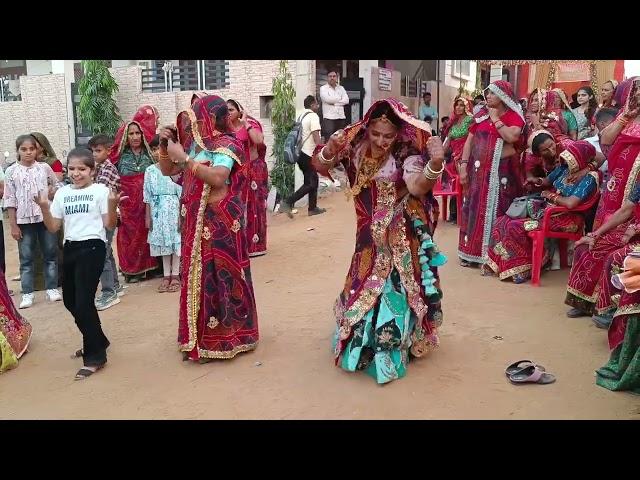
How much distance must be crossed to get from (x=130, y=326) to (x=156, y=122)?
273cm

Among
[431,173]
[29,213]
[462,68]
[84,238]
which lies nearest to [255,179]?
[29,213]

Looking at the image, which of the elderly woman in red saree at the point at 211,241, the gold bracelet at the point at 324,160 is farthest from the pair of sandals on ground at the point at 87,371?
the gold bracelet at the point at 324,160

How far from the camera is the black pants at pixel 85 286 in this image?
14.4 feet

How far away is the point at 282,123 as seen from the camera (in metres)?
11.0

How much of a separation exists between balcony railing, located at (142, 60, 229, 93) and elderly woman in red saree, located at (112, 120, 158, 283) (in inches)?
215

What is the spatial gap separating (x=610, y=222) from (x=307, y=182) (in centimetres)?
639

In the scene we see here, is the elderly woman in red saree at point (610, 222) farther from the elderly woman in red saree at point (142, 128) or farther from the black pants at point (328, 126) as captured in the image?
the black pants at point (328, 126)

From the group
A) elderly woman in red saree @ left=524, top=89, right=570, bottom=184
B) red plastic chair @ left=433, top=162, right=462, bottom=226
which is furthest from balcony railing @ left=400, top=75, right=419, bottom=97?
elderly woman in red saree @ left=524, top=89, right=570, bottom=184

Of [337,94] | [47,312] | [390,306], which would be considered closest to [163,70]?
[337,94]

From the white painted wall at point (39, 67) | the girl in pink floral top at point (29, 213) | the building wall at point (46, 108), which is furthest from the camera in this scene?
the white painted wall at point (39, 67)

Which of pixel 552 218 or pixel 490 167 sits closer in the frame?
pixel 552 218

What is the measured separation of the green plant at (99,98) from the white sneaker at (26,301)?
745cm

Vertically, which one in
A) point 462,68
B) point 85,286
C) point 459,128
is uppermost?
point 462,68

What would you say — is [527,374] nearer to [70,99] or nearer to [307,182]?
[307,182]
